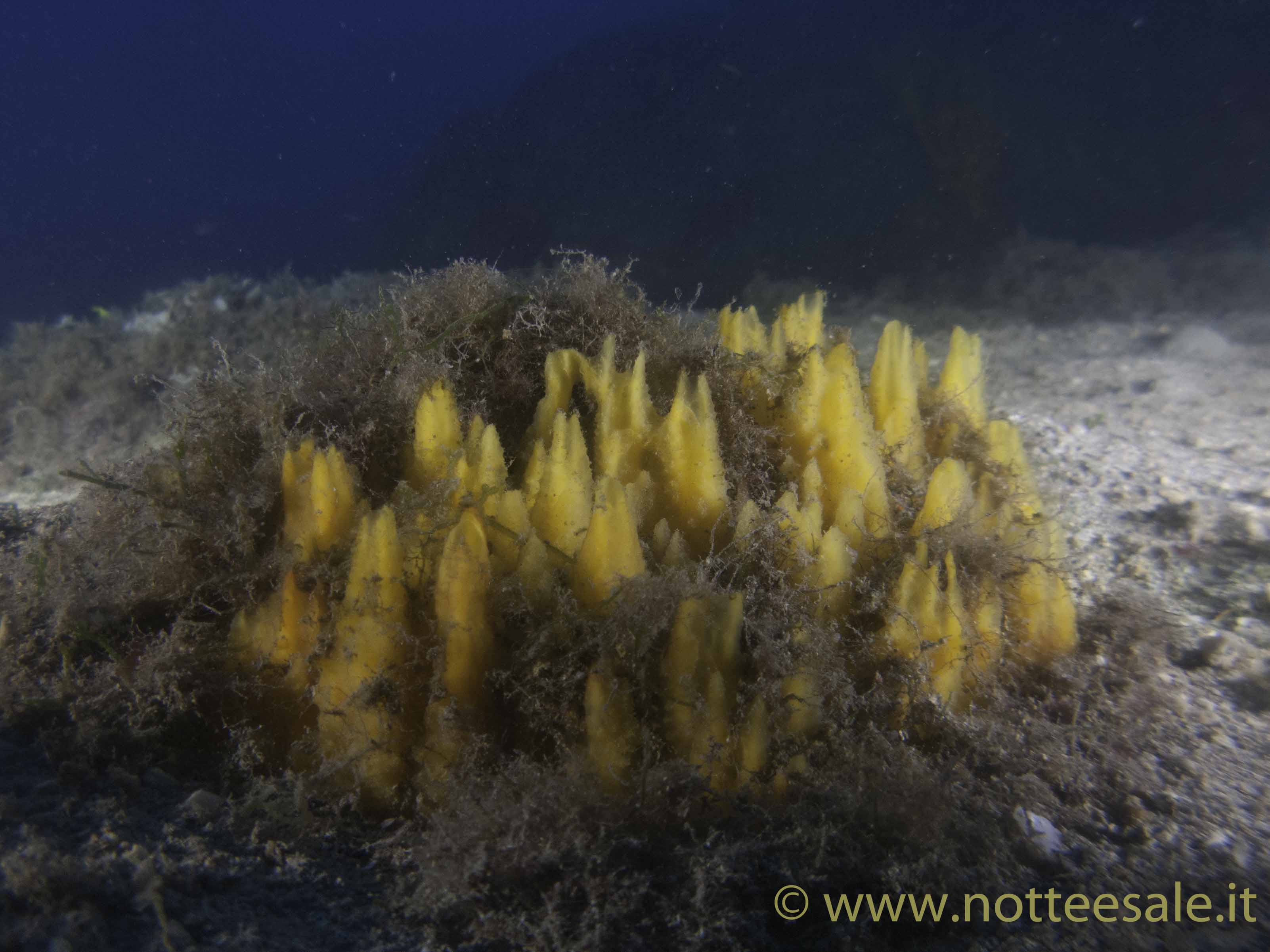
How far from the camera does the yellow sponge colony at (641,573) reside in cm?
213

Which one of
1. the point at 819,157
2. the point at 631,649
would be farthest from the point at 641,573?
the point at 819,157

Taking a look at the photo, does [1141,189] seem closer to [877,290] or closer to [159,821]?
[877,290]

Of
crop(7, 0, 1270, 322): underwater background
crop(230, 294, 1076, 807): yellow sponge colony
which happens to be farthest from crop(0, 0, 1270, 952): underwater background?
crop(7, 0, 1270, 322): underwater background

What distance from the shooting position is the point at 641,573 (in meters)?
2.23

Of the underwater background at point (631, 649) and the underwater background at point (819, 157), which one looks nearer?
the underwater background at point (631, 649)

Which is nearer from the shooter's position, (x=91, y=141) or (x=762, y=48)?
(x=762, y=48)

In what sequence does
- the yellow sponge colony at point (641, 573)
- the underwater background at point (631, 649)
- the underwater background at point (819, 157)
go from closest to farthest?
1. the underwater background at point (631, 649)
2. the yellow sponge colony at point (641, 573)
3. the underwater background at point (819, 157)

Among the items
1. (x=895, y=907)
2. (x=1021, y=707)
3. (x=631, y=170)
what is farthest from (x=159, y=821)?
(x=631, y=170)

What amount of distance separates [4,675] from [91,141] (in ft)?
296

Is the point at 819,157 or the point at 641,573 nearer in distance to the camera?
the point at 641,573

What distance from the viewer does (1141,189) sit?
1326 cm

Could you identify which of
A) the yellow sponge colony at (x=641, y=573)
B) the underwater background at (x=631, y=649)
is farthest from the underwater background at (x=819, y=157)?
the yellow sponge colony at (x=641, y=573)

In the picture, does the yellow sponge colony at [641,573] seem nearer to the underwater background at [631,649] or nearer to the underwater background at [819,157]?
the underwater background at [631,649]

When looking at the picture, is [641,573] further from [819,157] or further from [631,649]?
[819,157]
